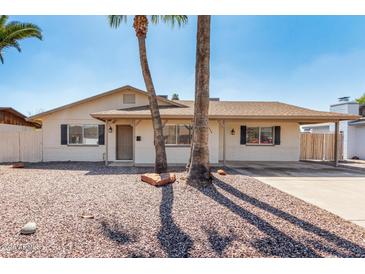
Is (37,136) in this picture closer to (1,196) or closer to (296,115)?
(1,196)

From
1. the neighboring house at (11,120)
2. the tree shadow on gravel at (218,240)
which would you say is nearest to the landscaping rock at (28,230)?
the tree shadow on gravel at (218,240)

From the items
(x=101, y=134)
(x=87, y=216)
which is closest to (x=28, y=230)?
(x=87, y=216)

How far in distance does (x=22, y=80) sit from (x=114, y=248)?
19807 mm

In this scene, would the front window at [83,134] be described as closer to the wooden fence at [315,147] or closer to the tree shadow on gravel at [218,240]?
the tree shadow on gravel at [218,240]

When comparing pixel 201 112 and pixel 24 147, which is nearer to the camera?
pixel 201 112

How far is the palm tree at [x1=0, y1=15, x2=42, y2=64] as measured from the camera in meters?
12.2

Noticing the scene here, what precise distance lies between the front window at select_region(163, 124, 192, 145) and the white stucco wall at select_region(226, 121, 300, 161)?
300cm

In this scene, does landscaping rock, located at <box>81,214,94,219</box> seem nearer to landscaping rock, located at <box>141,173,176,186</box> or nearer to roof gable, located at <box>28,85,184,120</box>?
landscaping rock, located at <box>141,173,176,186</box>

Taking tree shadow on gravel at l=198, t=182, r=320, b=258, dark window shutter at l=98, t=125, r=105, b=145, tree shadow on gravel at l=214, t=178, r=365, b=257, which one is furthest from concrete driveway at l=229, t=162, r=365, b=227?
dark window shutter at l=98, t=125, r=105, b=145

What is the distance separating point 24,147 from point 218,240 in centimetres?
1431

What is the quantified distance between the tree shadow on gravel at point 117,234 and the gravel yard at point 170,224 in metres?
0.02

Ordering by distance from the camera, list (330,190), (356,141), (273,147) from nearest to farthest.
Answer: (330,190)
(273,147)
(356,141)

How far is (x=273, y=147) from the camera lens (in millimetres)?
13977

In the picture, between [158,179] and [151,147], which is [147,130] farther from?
[158,179]
